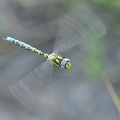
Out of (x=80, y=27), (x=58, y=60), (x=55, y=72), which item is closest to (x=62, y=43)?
(x=58, y=60)

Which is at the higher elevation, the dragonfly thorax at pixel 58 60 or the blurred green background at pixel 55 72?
the blurred green background at pixel 55 72

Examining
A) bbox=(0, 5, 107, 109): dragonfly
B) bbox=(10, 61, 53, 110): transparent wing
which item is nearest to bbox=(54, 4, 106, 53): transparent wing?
bbox=(0, 5, 107, 109): dragonfly

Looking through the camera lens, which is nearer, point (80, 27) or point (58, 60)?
point (58, 60)

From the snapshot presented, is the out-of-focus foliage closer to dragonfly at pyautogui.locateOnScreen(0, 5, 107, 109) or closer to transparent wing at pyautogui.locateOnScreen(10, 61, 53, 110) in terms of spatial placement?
dragonfly at pyautogui.locateOnScreen(0, 5, 107, 109)

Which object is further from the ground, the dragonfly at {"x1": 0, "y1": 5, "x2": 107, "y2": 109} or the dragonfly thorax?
the dragonfly at {"x1": 0, "y1": 5, "x2": 107, "y2": 109}

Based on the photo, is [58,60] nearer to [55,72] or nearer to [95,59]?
[95,59]

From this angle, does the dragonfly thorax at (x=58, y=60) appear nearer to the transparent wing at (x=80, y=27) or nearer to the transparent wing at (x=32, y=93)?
the transparent wing at (x=80, y=27)

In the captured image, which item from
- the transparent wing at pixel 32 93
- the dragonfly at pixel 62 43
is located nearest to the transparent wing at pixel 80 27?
the dragonfly at pixel 62 43
